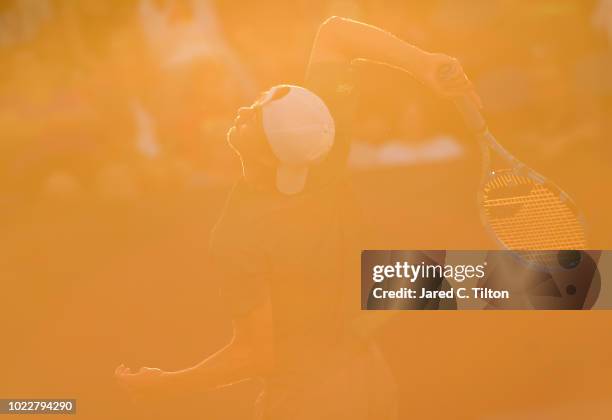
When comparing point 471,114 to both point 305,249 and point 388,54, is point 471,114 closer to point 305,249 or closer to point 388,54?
point 388,54

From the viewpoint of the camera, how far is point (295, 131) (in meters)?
2.38

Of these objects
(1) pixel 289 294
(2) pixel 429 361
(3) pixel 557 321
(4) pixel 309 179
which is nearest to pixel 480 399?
(2) pixel 429 361

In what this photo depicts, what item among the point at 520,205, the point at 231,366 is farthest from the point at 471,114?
the point at 231,366

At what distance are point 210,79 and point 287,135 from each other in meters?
0.37

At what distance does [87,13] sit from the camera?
257 cm

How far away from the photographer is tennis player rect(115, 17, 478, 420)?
2.40 metres

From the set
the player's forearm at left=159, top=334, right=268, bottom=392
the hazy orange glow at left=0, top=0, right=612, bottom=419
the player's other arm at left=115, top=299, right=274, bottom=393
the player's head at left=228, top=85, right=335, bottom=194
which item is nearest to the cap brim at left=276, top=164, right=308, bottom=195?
the player's head at left=228, top=85, right=335, bottom=194

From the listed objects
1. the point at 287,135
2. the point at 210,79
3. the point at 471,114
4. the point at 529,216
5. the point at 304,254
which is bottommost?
the point at 304,254

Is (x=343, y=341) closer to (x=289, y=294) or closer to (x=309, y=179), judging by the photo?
(x=289, y=294)

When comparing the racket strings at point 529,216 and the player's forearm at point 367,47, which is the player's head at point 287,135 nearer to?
the player's forearm at point 367,47

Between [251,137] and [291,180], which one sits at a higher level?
[251,137]

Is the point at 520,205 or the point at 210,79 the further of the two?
the point at 210,79

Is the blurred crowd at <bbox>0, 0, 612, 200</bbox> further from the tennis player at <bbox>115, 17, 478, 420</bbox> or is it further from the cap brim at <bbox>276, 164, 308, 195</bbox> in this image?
the cap brim at <bbox>276, 164, 308, 195</bbox>

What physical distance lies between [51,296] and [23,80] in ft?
2.57
